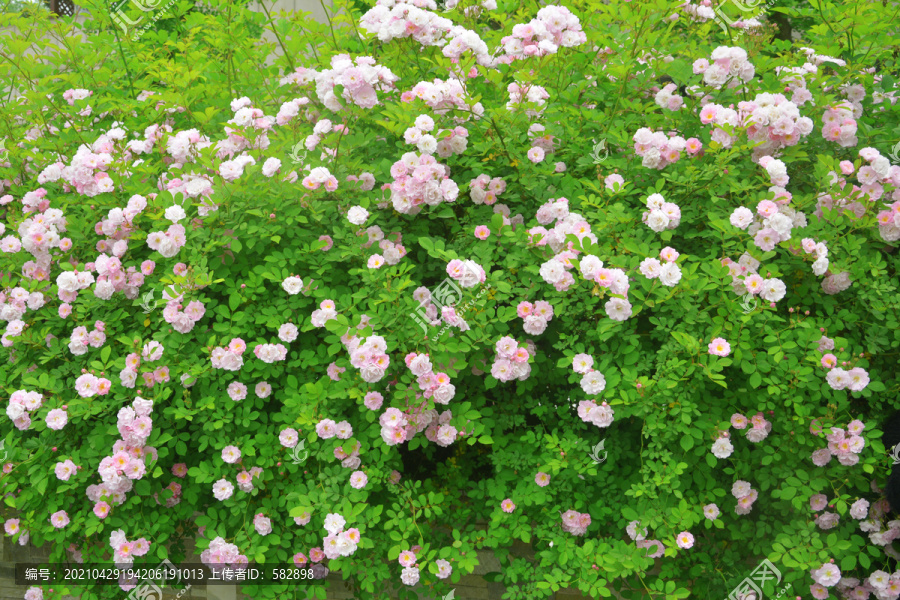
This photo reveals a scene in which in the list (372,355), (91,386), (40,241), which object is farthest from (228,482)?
(40,241)

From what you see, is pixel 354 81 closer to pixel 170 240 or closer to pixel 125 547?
pixel 170 240

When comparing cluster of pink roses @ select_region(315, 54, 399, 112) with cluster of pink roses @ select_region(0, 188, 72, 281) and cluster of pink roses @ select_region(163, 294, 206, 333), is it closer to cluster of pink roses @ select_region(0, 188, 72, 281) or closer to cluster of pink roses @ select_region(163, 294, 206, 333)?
cluster of pink roses @ select_region(163, 294, 206, 333)

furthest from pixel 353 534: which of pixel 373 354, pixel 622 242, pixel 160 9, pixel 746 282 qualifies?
pixel 160 9

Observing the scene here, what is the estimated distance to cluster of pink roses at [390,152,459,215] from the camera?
8.23 ft

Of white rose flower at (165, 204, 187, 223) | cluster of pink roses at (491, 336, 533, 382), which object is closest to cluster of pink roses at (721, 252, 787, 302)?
cluster of pink roses at (491, 336, 533, 382)

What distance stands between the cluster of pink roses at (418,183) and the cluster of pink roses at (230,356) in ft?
2.63

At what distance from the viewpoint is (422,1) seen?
2838 millimetres

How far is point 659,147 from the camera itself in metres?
2.62

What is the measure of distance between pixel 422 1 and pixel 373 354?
5.27 feet

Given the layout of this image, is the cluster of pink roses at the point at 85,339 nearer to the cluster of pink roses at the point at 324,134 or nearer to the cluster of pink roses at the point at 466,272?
the cluster of pink roses at the point at 324,134

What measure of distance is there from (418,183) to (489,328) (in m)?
0.63

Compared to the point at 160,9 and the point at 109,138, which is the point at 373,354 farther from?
the point at 160,9

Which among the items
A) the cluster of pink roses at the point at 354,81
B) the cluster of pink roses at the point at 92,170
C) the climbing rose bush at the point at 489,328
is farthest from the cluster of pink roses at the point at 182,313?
the cluster of pink roses at the point at 354,81

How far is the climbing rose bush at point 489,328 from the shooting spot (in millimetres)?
2330
